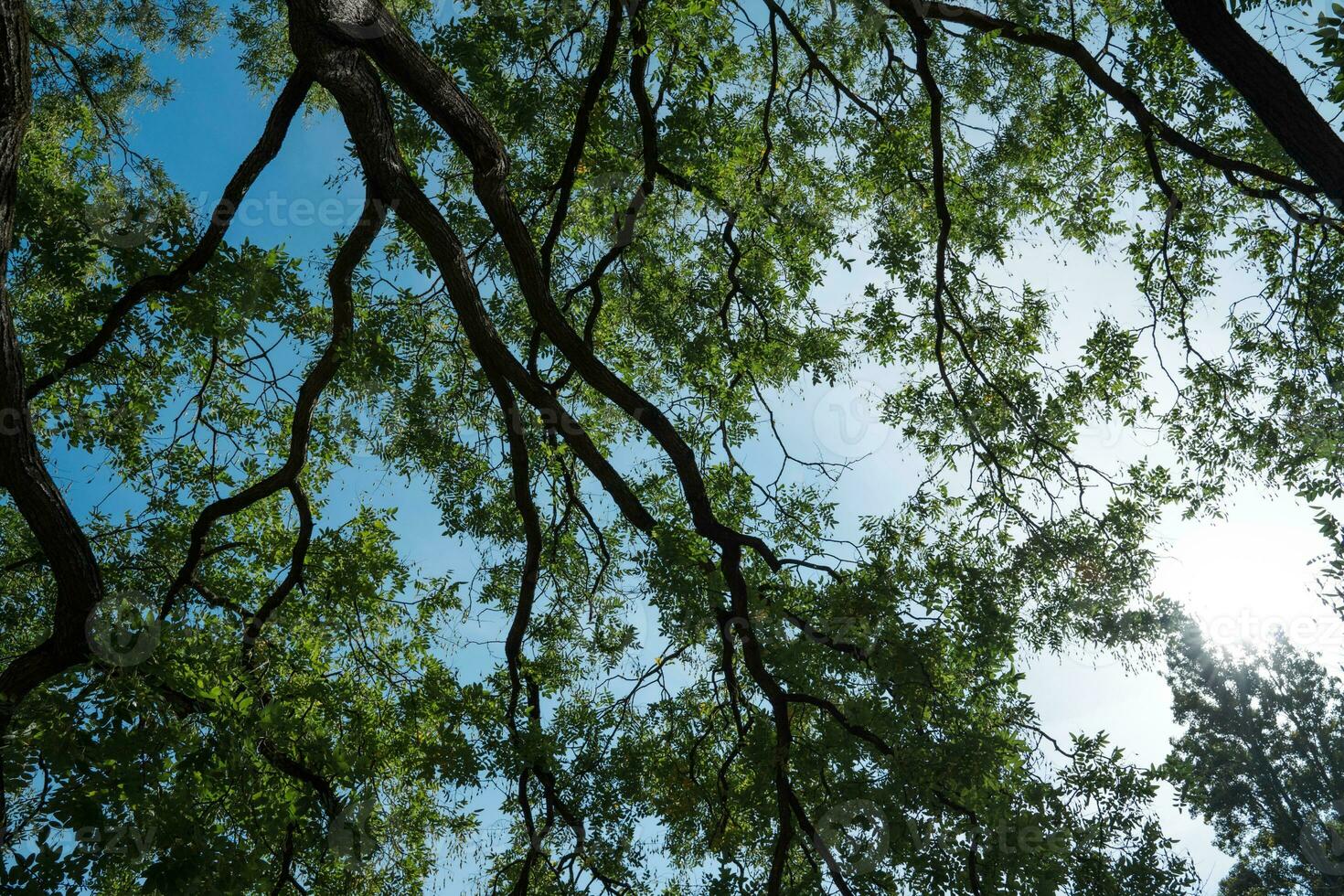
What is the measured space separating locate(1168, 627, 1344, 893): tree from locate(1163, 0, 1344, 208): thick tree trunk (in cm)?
1816

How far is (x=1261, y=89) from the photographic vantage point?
3500 mm

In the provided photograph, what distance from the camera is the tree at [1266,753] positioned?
61.9 feet

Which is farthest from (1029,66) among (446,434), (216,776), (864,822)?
(216,776)

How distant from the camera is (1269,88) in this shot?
11.4ft

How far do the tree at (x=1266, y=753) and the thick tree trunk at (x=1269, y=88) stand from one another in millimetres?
18157
